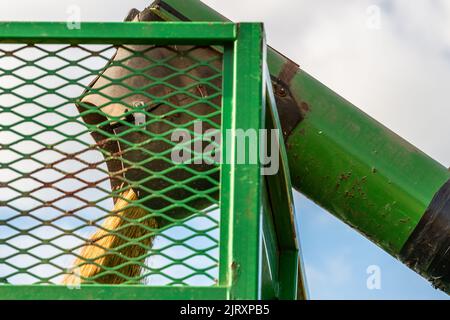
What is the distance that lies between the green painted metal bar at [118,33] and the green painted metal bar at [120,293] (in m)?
0.58

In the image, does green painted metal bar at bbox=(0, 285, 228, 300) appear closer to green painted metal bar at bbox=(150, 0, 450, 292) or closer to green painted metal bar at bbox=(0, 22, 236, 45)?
green painted metal bar at bbox=(0, 22, 236, 45)

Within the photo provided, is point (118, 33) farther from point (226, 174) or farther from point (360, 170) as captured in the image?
point (360, 170)

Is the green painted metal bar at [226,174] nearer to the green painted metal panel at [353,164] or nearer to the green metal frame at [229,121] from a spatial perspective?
the green metal frame at [229,121]

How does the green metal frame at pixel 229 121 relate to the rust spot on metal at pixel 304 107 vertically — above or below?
below

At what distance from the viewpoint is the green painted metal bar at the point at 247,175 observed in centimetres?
203

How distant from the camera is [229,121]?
7.09 ft

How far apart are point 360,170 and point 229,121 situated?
1.39 metres

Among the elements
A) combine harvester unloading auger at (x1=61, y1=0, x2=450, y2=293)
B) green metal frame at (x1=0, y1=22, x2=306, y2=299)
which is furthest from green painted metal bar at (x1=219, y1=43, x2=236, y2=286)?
combine harvester unloading auger at (x1=61, y1=0, x2=450, y2=293)

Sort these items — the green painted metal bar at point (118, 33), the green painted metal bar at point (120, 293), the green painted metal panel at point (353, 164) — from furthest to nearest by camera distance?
the green painted metal panel at point (353, 164) → the green painted metal bar at point (118, 33) → the green painted metal bar at point (120, 293)

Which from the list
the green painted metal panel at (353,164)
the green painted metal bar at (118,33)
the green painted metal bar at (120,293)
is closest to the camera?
the green painted metal bar at (120,293)

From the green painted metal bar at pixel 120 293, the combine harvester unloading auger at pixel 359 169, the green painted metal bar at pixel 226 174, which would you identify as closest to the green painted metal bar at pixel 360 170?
the combine harvester unloading auger at pixel 359 169

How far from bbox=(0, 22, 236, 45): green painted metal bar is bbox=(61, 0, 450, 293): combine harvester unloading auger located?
4.03ft

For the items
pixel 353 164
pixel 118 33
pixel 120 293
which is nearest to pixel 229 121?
pixel 118 33
